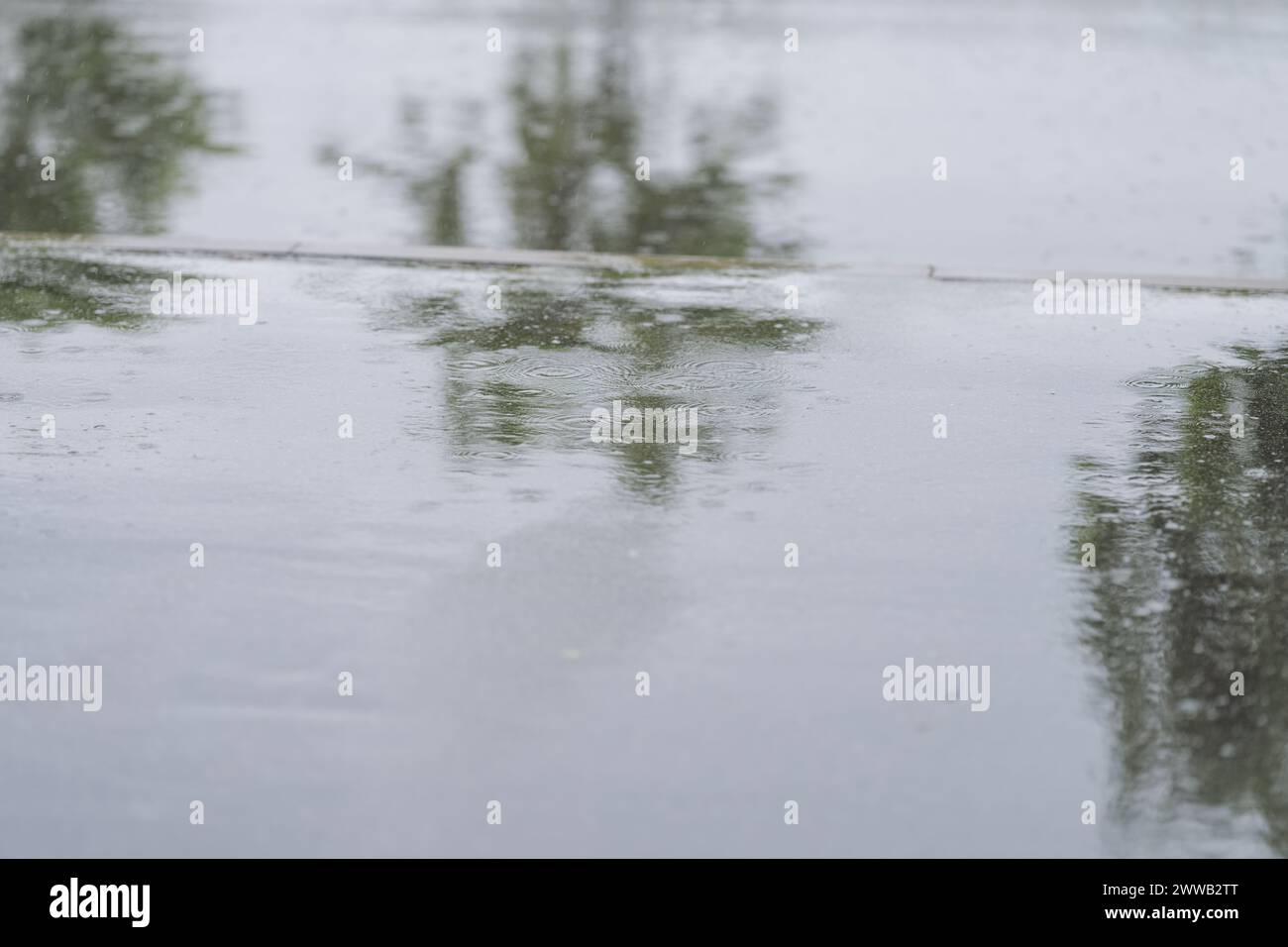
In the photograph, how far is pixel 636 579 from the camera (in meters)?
5.34

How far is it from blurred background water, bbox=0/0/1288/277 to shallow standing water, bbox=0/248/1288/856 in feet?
8.40

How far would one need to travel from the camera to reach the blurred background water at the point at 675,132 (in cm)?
1098

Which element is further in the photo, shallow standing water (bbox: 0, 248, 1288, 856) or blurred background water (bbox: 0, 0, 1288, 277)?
blurred background water (bbox: 0, 0, 1288, 277)

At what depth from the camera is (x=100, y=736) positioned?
4.41m

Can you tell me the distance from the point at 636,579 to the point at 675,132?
30.6ft

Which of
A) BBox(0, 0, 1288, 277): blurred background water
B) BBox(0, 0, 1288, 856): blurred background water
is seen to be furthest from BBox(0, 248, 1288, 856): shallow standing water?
BBox(0, 0, 1288, 277): blurred background water

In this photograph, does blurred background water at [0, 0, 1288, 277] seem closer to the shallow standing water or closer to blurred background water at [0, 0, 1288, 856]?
blurred background water at [0, 0, 1288, 856]

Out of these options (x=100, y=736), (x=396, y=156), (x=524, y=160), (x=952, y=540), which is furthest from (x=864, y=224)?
(x=100, y=736)

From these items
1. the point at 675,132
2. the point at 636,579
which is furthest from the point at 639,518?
the point at 675,132

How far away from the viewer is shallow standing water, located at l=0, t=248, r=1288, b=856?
413cm

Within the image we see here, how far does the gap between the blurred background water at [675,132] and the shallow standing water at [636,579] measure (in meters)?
2.56

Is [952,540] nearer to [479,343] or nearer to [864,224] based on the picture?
[479,343]

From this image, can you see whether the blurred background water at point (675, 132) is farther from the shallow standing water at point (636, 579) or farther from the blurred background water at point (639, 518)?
the shallow standing water at point (636, 579)
